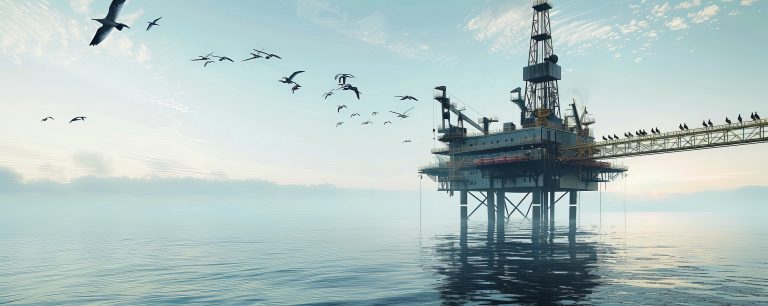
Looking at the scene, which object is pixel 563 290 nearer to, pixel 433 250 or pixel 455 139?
pixel 433 250

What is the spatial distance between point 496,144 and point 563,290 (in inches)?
2872

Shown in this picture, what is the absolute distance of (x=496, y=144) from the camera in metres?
98.7

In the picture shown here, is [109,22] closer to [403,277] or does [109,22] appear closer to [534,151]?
[403,277]

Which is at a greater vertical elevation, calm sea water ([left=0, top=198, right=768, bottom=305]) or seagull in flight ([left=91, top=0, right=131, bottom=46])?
seagull in flight ([left=91, top=0, right=131, bottom=46])

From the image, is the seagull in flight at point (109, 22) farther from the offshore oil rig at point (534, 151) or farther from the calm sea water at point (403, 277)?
the offshore oil rig at point (534, 151)

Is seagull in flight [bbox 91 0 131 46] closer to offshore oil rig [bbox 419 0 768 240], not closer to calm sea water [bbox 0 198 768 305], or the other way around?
calm sea water [bbox 0 198 768 305]

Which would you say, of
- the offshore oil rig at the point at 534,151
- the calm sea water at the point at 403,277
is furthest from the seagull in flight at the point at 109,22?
the offshore oil rig at the point at 534,151

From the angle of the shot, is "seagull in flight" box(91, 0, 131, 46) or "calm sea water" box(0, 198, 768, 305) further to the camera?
"calm sea water" box(0, 198, 768, 305)

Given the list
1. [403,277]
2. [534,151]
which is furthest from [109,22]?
[534,151]

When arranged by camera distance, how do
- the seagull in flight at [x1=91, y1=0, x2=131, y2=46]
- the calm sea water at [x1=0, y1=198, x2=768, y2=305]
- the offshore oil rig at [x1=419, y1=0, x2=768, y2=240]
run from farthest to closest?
the offshore oil rig at [x1=419, y1=0, x2=768, y2=240], the calm sea water at [x1=0, y1=198, x2=768, y2=305], the seagull in flight at [x1=91, y1=0, x2=131, y2=46]

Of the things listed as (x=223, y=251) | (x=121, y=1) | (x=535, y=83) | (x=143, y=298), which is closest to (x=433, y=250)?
(x=223, y=251)

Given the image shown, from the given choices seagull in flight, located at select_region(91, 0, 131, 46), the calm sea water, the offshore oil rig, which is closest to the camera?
seagull in flight, located at select_region(91, 0, 131, 46)

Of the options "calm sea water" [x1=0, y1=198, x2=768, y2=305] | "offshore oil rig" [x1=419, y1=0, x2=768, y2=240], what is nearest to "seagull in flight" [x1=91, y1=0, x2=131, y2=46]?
"calm sea water" [x1=0, y1=198, x2=768, y2=305]

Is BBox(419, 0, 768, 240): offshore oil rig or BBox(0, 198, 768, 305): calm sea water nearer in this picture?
BBox(0, 198, 768, 305): calm sea water
